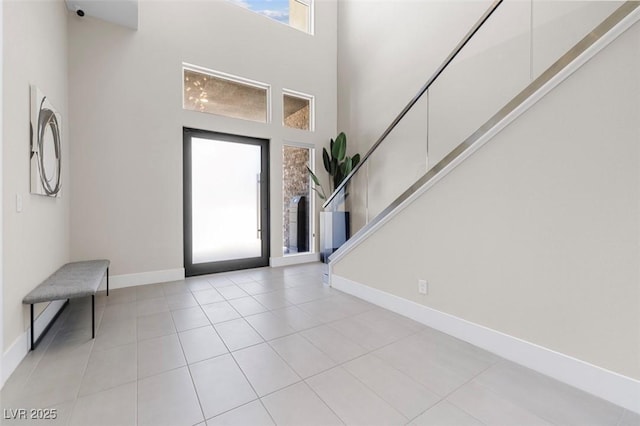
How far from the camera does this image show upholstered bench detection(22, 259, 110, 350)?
2186 millimetres

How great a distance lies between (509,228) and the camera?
205 cm

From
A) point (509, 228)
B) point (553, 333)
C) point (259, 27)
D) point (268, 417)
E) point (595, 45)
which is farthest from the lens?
point (259, 27)

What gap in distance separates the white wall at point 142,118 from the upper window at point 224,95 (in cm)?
A: 15

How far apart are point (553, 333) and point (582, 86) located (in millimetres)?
1560

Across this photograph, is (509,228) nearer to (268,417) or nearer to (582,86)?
(582,86)

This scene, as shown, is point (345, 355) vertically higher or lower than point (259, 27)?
lower

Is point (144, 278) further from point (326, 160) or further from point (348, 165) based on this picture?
point (348, 165)

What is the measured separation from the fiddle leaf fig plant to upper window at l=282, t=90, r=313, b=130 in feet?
2.13

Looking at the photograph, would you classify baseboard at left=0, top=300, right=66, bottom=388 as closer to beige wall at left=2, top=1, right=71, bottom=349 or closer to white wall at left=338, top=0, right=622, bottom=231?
beige wall at left=2, top=1, right=71, bottom=349

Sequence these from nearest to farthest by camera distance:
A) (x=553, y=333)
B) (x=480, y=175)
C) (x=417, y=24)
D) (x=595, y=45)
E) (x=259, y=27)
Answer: (x=595, y=45)
(x=553, y=333)
(x=480, y=175)
(x=417, y=24)
(x=259, y=27)

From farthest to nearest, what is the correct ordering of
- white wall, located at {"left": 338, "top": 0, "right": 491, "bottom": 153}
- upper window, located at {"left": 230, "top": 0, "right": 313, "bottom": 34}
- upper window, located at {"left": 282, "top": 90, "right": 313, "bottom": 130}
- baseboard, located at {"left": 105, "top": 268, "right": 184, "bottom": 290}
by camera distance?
upper window, located at {"left": 282, "top": 90, "right": 313, "bottom": 130} < upper window, located at {"left": 230, "top": 0, "right": 313, "bottom": 34} < white wall, located at {"left": 338, "top": 0, "right": 491, "bottom": 153} < baseboard, located at {"left": 105, "top": 268, "right": 184, "bottom": 290}

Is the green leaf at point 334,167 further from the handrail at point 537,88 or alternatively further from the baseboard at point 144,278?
the baseboard at point 144,278

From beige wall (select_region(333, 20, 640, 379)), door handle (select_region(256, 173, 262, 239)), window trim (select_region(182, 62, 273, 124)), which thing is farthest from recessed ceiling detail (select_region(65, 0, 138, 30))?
beige wall (select_region(333, 20, 640, 379))

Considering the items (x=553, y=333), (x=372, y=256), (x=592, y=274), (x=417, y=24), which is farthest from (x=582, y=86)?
(x=417, y=24)
